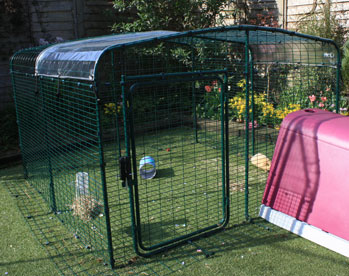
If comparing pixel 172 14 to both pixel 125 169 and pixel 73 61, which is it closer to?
pixel 73 61

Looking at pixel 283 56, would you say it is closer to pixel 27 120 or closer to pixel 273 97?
pixel 273 97

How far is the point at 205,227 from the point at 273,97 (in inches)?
143

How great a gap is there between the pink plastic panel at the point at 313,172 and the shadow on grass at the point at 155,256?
11.6 inches

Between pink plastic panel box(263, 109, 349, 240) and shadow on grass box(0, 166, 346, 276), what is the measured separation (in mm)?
294

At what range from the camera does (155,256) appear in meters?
3.33

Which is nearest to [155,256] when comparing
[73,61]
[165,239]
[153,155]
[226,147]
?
[165,239]

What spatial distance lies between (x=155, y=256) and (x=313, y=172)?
162 centimetres

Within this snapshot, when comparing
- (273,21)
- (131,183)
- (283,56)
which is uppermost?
(273,21)

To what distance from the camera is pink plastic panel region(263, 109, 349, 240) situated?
3.14m

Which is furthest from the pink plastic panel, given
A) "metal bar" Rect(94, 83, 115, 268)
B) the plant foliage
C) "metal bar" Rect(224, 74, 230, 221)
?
the plant foliage

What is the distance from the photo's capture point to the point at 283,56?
560cm

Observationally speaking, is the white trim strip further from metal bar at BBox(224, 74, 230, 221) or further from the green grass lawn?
metal bar at BBox(224, 74, 230, 221)

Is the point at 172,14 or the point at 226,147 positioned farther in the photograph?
the point at 172,14

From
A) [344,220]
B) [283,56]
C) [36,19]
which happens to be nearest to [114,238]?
[344,220]
